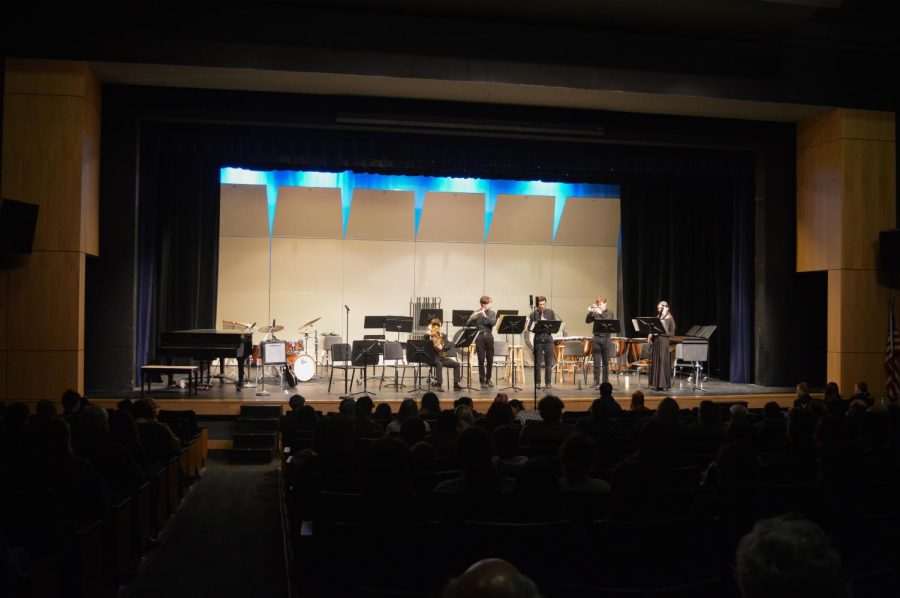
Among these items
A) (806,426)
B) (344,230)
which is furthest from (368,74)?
(806,426)

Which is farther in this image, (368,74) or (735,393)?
(735,393)

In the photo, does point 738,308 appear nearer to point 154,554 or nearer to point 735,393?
point 735,393

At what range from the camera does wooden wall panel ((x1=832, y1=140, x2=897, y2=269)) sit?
1199cm

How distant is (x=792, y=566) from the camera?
4.78ft

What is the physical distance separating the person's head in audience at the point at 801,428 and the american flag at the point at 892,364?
7.23 metres

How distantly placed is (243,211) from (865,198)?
35.1 feet

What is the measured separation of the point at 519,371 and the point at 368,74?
6.65 meters

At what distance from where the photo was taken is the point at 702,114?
41.3 ft

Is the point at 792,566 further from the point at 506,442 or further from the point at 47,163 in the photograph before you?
the point at 47,163

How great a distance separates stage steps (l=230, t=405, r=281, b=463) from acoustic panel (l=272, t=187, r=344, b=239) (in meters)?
5.87

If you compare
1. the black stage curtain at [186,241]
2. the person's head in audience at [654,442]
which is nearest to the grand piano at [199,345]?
the black stage curtain at [186,241]

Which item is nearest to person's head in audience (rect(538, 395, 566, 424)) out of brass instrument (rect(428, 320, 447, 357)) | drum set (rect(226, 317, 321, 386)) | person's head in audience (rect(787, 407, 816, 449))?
person's head in audience (rect(787, 407, 816, 449))

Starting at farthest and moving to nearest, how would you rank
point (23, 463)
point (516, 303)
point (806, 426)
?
point (516, 303) < point (806, 426) < point (23, 463)

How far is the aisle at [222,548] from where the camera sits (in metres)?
4.68
